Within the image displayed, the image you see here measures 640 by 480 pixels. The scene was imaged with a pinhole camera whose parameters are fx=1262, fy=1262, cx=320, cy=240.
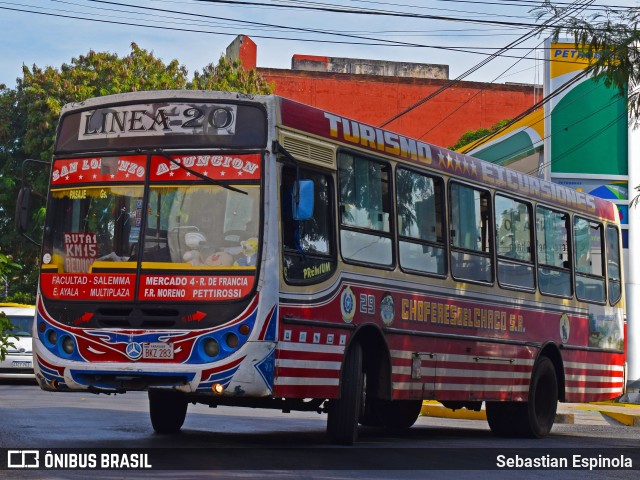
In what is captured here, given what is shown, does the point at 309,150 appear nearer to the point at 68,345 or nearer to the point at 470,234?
the point at 68,345

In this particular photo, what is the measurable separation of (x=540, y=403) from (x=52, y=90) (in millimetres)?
29278

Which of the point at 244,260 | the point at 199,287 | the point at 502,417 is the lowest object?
the point at 502,417

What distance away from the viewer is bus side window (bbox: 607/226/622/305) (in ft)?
59.5

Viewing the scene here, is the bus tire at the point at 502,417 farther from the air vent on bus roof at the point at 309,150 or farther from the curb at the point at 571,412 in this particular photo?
the air vent on bus roof at the point at 309,150

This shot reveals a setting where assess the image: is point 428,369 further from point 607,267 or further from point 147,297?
point 607,267

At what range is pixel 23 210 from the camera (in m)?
11.7

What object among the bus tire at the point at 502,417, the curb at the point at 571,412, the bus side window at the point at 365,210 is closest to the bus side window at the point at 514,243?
the bus tire at the point at 502,417

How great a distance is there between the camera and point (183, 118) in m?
11.5

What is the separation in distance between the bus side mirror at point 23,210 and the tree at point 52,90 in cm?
2915

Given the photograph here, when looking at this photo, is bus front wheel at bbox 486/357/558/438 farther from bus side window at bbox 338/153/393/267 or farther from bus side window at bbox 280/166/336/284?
bus side window at bbox 280/166/336/284

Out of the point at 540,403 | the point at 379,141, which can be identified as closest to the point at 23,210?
the point at 379,141

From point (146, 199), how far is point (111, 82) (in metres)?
31.1

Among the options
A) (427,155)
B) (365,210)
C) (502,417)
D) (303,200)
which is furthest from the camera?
(502,417)

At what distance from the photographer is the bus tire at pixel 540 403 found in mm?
15852
